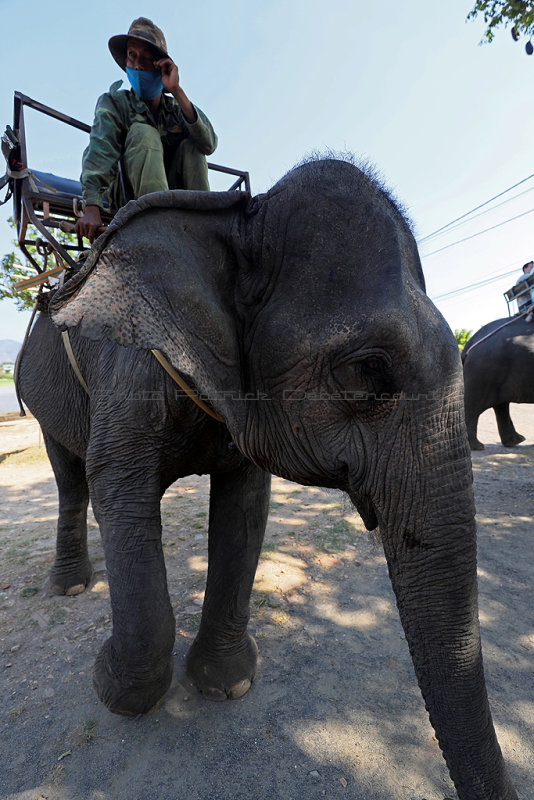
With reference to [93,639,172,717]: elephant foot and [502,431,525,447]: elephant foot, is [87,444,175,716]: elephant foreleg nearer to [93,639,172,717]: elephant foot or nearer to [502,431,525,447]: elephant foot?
[93,639,172,717]: elephant foot

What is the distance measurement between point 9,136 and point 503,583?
385 centimetres

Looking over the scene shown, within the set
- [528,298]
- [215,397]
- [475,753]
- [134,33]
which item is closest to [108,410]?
[215,397]

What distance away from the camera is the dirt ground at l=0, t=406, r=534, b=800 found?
5.03 ft

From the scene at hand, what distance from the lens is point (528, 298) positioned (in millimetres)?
6379

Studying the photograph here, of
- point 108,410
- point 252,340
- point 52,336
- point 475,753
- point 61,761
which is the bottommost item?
point 61,761

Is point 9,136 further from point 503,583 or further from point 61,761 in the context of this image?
point 503,583

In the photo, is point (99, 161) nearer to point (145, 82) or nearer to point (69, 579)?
point (145, 82)

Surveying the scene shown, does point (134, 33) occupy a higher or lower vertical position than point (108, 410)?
higher

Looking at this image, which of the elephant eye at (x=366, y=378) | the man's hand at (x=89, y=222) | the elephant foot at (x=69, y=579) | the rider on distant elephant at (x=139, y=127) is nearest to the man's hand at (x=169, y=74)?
the rider on distant elephant at (x=139, y=127)

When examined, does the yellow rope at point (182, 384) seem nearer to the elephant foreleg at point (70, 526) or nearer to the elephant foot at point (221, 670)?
the elephant foot at point (221, 670)

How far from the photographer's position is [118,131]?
6.75ft

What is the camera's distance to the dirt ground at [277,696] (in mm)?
1534

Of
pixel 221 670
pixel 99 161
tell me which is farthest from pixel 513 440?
pixel 99 161

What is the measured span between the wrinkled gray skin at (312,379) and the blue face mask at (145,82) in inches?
45.1
